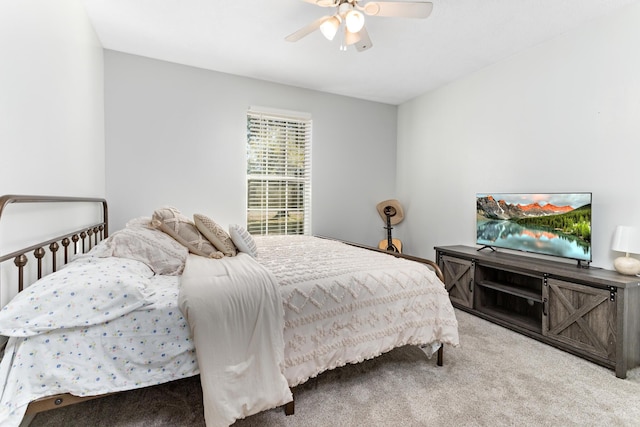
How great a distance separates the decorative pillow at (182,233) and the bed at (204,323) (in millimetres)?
74

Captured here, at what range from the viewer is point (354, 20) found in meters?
1.94

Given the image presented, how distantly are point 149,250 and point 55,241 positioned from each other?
0.44m

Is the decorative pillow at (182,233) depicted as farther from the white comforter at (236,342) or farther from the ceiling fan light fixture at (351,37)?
the ceiling fan light fixture at (351,37)

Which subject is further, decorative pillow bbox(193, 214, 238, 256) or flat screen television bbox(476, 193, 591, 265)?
flat screen television bbox(476, 193, 591, 265)

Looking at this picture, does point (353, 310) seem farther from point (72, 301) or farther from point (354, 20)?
point (354, 20)

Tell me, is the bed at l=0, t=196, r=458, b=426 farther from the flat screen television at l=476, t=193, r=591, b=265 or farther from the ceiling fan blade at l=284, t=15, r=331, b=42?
the ceiling fan blade at l=284, t=15, r=331, b=42

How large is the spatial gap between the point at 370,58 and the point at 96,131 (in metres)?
2.75

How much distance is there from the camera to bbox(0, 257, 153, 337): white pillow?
1104 millimetres

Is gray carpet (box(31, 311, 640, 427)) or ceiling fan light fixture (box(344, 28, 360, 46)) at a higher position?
ceiling fan light fixture (box(344, 28, 360, 46))

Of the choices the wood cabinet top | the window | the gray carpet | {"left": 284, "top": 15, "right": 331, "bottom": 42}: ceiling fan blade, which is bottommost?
the gray carpet

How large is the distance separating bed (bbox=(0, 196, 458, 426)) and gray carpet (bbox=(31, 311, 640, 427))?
0.20 meters

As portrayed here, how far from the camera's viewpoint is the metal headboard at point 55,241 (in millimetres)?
1233

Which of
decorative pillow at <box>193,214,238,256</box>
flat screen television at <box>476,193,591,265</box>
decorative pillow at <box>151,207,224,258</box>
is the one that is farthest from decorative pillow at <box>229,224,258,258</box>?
flat screen television at <box>476,193,591,265</box>

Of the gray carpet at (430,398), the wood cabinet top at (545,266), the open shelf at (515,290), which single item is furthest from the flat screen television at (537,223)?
the gray carpet at (430,398)
